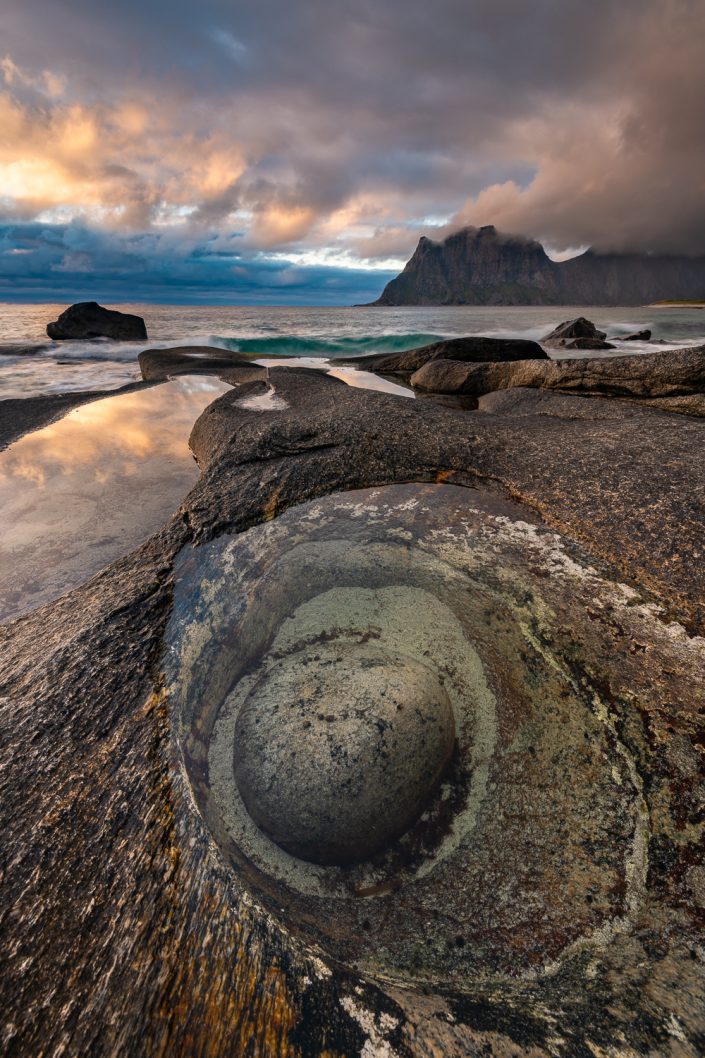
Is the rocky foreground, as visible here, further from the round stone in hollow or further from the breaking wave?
the breaking wave

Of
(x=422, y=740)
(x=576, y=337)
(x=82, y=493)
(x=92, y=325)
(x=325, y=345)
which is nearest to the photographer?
(x=422, y=740)

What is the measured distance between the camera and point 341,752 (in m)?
1.77

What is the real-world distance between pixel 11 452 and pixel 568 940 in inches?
274

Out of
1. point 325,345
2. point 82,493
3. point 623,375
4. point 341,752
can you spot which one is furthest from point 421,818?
point 325,345

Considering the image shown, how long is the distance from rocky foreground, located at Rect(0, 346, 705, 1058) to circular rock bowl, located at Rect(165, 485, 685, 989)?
0.03ft

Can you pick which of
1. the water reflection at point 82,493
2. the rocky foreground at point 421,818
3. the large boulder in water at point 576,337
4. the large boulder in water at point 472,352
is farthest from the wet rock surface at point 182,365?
the large boulder in water at point 576,337

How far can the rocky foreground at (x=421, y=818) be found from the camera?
43.2 inches

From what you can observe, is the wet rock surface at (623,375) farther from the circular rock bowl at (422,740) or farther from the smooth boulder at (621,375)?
the circular rock bowl at (422,740)

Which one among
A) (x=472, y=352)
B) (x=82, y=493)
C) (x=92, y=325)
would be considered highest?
(x=92, y=325)

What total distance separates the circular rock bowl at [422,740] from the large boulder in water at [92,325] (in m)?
25.3

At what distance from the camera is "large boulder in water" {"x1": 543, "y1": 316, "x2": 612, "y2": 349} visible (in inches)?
666

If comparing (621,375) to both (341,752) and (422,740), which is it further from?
(341,752)

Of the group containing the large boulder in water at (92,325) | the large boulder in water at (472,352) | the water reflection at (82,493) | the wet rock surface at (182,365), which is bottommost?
the water reflection at (82,493)

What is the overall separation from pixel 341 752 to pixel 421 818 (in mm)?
371
